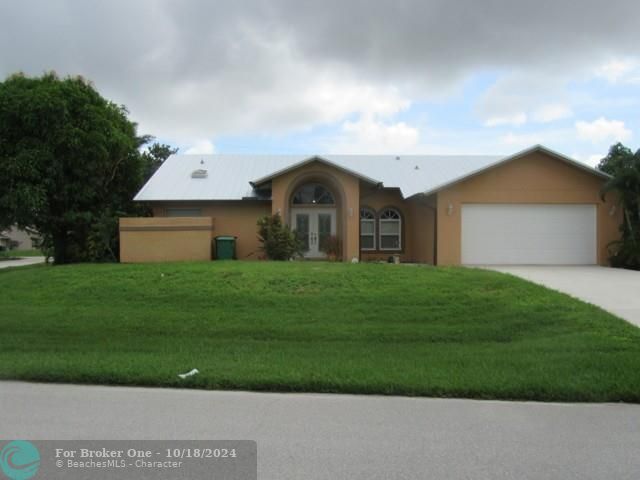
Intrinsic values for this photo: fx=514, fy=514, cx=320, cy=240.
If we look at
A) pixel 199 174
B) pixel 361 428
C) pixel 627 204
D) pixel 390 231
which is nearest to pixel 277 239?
pixel 390 231

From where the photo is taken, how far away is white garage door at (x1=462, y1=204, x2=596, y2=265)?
18.2 meters

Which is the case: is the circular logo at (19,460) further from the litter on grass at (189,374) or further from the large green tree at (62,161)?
the large green tree at (62,161)

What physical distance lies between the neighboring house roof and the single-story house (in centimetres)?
8

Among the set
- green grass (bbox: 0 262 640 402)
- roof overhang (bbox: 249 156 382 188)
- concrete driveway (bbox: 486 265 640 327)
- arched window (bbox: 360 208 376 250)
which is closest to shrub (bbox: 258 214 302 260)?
roof overhang (bbox: 249 156 382 188)

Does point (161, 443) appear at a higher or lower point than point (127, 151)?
lower

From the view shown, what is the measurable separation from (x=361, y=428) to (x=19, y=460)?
9.59 feet

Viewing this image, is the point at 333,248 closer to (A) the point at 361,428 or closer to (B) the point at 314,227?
(B) the point at 314,227

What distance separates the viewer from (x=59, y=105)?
52.9 ft

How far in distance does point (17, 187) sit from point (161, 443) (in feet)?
46.9

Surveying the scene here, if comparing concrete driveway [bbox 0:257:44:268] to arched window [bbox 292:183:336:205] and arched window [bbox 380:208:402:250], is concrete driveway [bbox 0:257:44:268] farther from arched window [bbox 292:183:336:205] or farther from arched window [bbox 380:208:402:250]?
arched window [bbox 380:208:402:250]

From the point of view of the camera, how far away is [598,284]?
12.9m

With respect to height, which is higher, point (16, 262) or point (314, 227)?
point (314, 227)

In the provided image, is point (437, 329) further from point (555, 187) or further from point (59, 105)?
point (59, 105)

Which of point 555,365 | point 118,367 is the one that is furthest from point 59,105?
point 555,365
